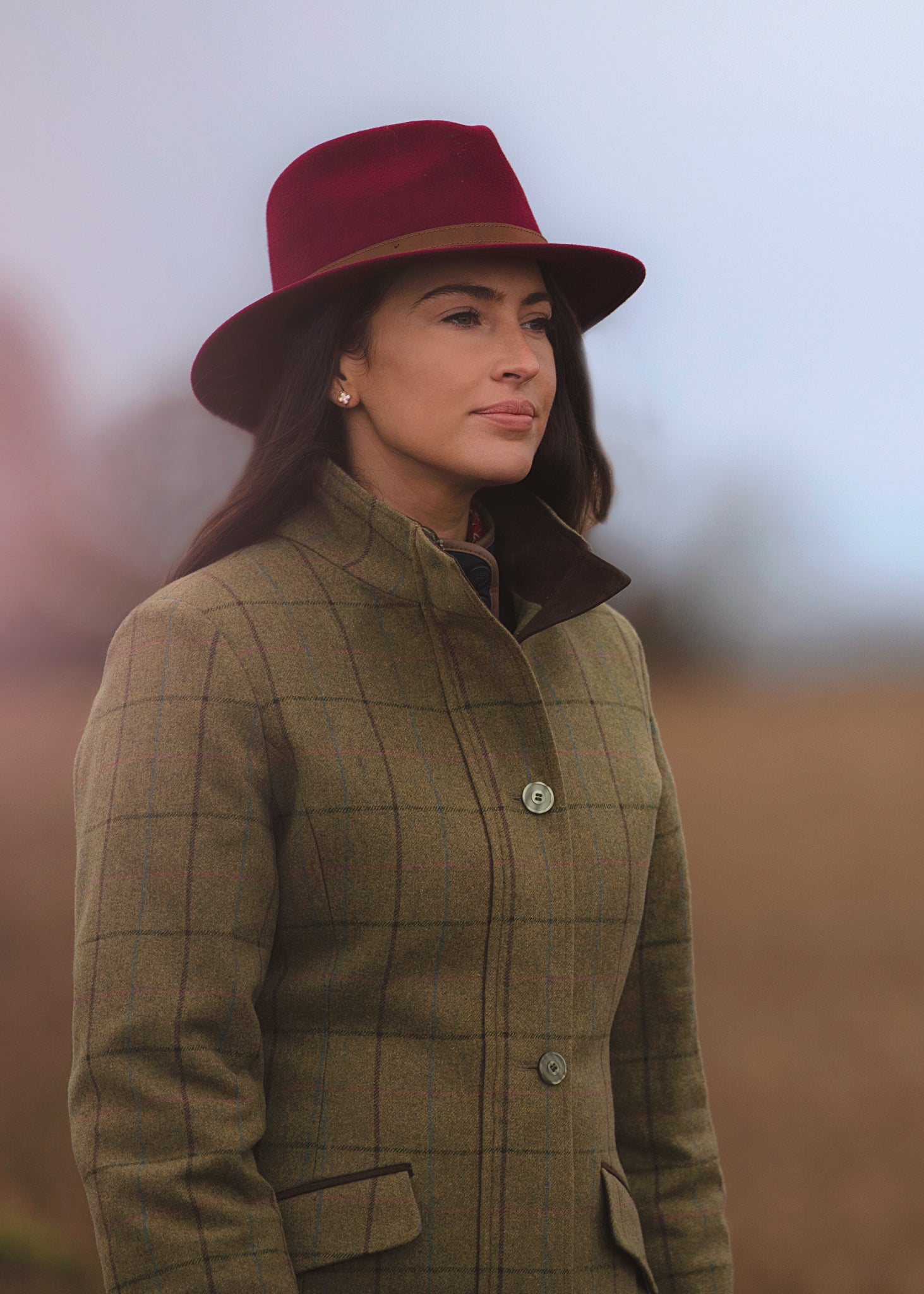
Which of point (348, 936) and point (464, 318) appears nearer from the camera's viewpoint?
point (348, 936)

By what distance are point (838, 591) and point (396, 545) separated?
1226 mm

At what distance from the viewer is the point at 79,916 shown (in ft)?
2.83

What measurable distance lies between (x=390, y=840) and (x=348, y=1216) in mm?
280

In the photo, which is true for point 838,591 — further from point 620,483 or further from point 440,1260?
point 440,1260

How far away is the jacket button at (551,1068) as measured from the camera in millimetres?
915

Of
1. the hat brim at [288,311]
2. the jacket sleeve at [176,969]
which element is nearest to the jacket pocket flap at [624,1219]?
the jacket sleeve at [176,969]

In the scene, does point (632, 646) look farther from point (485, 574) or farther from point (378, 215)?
point (378, 215)

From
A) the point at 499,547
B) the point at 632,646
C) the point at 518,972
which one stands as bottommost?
the point at 518,972

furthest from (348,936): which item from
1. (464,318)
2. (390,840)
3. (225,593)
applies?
(464,318)

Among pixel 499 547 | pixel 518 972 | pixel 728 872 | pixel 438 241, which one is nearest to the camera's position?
pixel 518 972

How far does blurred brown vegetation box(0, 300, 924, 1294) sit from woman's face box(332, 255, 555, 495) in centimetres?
83

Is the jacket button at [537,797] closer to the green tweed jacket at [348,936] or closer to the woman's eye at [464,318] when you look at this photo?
the green tweed jacket at [348,936]

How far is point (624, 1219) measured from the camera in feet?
3.23

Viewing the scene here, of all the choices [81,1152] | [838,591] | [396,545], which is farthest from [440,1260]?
[838,591]
